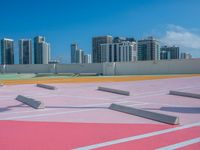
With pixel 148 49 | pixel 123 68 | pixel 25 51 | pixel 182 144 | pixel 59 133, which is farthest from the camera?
pixel 25 51

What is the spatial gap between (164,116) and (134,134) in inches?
46.7

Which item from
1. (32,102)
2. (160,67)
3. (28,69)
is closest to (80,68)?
(28,69)

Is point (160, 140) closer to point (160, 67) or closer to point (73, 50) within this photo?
point (160, 67)

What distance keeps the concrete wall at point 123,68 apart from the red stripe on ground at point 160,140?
952 inches

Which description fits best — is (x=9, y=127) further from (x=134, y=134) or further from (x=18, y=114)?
(x=134, y=134)

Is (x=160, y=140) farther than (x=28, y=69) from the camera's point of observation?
No

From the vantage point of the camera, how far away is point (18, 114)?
6465 mm

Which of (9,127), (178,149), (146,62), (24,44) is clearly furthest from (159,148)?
(24,44)

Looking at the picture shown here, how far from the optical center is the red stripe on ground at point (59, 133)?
388 cm

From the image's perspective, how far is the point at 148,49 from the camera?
56.8 m

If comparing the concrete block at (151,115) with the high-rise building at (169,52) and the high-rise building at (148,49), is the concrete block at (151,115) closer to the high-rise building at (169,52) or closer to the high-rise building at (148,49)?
the high-rise building at (148,49)

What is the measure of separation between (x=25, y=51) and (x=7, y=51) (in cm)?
493

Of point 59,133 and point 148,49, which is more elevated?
point 148,49

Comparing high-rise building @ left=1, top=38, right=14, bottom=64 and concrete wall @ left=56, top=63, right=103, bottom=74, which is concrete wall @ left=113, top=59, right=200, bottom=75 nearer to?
concrete wall @ left=56, top=63, right=103, bottom=74
